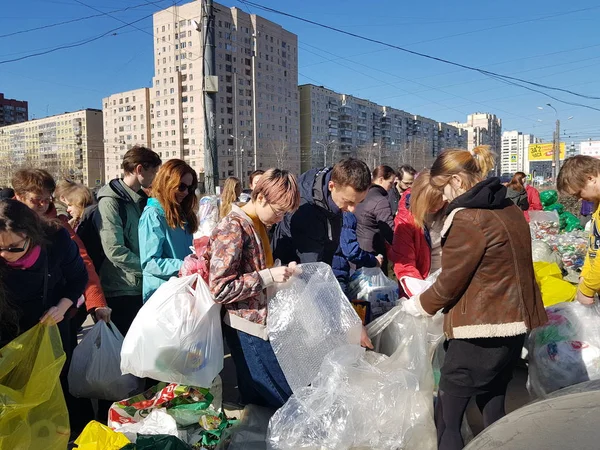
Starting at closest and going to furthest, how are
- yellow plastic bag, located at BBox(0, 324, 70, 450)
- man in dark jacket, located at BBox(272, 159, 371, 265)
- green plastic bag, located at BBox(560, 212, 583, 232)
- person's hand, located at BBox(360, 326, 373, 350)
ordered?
yellow plastic bag, located at BBox(0, 324, 70, 450), person's hand, located at BBox(360, 326, 373, 350), man in dark jacket, located at BBox(272, 159, 371, 265), green plastic bag, located at BBox(560, 212, 583, 232)

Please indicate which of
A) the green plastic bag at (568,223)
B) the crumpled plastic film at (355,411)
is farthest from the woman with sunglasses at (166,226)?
the green plastic bag at (568,223)

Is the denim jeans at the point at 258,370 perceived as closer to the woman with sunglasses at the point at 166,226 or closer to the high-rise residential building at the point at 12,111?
the woman with sunglasses at the point at 166,226

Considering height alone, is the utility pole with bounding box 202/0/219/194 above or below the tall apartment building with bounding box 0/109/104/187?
below

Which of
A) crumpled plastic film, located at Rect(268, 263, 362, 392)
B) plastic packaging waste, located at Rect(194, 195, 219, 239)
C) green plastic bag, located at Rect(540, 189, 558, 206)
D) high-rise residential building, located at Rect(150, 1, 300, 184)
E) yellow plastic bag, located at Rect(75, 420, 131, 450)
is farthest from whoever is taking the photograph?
high-rise residential building, located at Rect(150, 1, 300, 184)

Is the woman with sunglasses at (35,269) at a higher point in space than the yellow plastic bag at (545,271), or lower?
higher

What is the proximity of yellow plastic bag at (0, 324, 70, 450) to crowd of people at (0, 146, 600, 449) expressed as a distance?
21 centimetres

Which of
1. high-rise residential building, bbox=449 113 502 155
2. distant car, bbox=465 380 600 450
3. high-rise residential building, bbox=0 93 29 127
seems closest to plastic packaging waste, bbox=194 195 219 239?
distant car, bbox=465 380 600 450

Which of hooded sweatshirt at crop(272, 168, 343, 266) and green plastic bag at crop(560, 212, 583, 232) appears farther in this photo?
green plastic bag at crop(560, 212, 583, 232)

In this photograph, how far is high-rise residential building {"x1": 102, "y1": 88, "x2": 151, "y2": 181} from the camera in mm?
74312

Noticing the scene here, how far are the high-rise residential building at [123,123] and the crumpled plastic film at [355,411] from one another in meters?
75.3

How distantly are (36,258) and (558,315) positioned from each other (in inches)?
110

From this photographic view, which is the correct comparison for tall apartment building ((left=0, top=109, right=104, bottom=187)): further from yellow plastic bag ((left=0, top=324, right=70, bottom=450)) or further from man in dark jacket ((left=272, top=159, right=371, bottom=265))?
yellow plastic bag ((left=0, top=324, right=70, bottom=450))

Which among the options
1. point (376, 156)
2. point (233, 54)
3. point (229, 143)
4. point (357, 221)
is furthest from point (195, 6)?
point (357, 221)

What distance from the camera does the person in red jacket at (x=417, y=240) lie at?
302 cm
